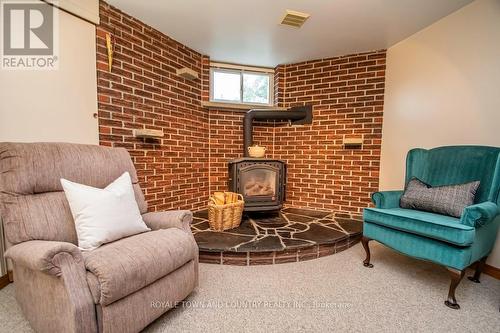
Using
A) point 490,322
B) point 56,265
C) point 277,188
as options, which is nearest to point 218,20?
point 277,188

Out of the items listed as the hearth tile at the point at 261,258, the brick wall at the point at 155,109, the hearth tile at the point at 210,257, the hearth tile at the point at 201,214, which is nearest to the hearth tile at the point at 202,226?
the hearth tile at the point at 201,214

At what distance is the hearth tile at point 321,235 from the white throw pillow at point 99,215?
1.54 metres

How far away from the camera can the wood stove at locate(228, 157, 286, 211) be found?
2.83 metres

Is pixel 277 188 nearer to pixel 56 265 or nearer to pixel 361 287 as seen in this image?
pixel 361 287

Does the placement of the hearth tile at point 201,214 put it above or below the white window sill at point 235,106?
below

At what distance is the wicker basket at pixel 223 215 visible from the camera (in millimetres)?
2410

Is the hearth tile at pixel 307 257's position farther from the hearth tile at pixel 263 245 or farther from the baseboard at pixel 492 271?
the baseboard at pixel 492 271

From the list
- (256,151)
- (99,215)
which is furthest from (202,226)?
(99,215)

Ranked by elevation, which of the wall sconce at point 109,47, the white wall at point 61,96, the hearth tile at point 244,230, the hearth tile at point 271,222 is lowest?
the hearth tile at point 244,230

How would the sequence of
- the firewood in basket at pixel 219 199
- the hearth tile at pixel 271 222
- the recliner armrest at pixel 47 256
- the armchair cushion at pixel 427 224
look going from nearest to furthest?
the recliner armrest at pixel 47 256, the armchair cushion at pixel 427 224, the firewood in basket at pixel 219 199, the hearth tile at pixel 271 222

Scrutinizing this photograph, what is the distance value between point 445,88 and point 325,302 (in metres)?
2.38

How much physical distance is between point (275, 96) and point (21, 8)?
284cm

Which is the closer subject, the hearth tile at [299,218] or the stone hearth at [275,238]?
the stone hearth at [275,238]

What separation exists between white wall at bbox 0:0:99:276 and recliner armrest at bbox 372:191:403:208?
2629 millimetres
